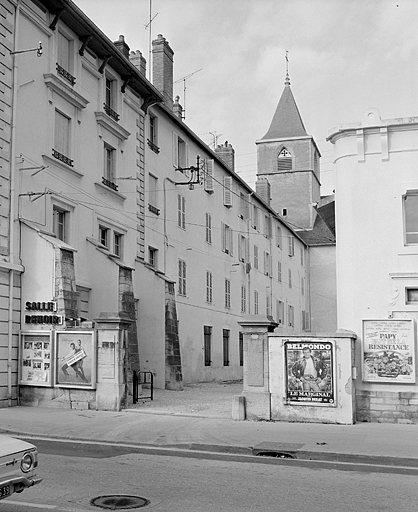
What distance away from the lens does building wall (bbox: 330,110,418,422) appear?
605 inches

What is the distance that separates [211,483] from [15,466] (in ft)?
10.2

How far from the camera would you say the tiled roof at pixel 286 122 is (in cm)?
6258

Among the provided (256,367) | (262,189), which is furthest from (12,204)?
(262,189)

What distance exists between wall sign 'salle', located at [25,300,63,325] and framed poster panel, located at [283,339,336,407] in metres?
6.41

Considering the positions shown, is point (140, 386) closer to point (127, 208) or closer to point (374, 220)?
point (127, 208)

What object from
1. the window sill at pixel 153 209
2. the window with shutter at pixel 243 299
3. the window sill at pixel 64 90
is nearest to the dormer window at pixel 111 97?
the window sill at pixel 64 90

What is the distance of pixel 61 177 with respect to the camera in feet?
66.4

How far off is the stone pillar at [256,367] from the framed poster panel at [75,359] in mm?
3992

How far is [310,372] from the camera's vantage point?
1473 cm

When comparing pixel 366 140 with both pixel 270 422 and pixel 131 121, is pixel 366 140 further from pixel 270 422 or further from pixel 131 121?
pixel 131 121

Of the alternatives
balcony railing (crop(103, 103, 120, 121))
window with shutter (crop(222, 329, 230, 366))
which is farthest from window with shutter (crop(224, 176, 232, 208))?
balcony railing (crop(103, 103, 120, 121))

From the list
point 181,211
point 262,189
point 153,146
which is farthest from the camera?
point 262,189

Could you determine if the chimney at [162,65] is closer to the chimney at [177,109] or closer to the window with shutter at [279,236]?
the chimney at [177,109]

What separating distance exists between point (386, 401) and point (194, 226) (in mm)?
17907
